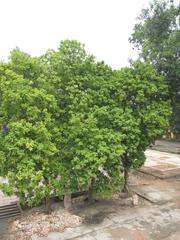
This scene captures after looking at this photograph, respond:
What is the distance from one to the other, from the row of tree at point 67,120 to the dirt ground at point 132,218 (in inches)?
53.8

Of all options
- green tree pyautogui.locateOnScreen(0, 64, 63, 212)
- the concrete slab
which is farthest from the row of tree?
the concrete slab

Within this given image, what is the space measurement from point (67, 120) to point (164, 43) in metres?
8.73

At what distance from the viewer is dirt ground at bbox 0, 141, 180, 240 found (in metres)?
10.5

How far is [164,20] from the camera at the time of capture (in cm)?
1667

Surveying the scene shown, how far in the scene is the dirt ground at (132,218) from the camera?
10.5m

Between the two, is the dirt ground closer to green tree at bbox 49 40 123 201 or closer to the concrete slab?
green tree at bbox 49 40 123 201

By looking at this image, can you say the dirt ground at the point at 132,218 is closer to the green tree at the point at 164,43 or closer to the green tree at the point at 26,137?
the green tree at the point at 26,137

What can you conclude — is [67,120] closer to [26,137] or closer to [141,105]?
[26,137]

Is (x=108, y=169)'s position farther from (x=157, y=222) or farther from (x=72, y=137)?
(x=157, y=222)

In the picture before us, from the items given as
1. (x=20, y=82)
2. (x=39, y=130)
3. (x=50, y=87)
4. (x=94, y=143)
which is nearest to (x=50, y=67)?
(x=50, y=87)

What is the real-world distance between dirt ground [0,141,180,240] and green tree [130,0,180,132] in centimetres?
595

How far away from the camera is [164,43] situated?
15875 millimetres

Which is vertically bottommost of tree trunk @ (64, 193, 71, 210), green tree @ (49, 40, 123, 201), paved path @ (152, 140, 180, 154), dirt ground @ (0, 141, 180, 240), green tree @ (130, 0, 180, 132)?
dirt ground @ (0, 141, 180, 240)

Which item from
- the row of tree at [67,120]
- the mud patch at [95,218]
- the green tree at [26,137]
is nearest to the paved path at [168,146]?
the row of tree at [67,120]
